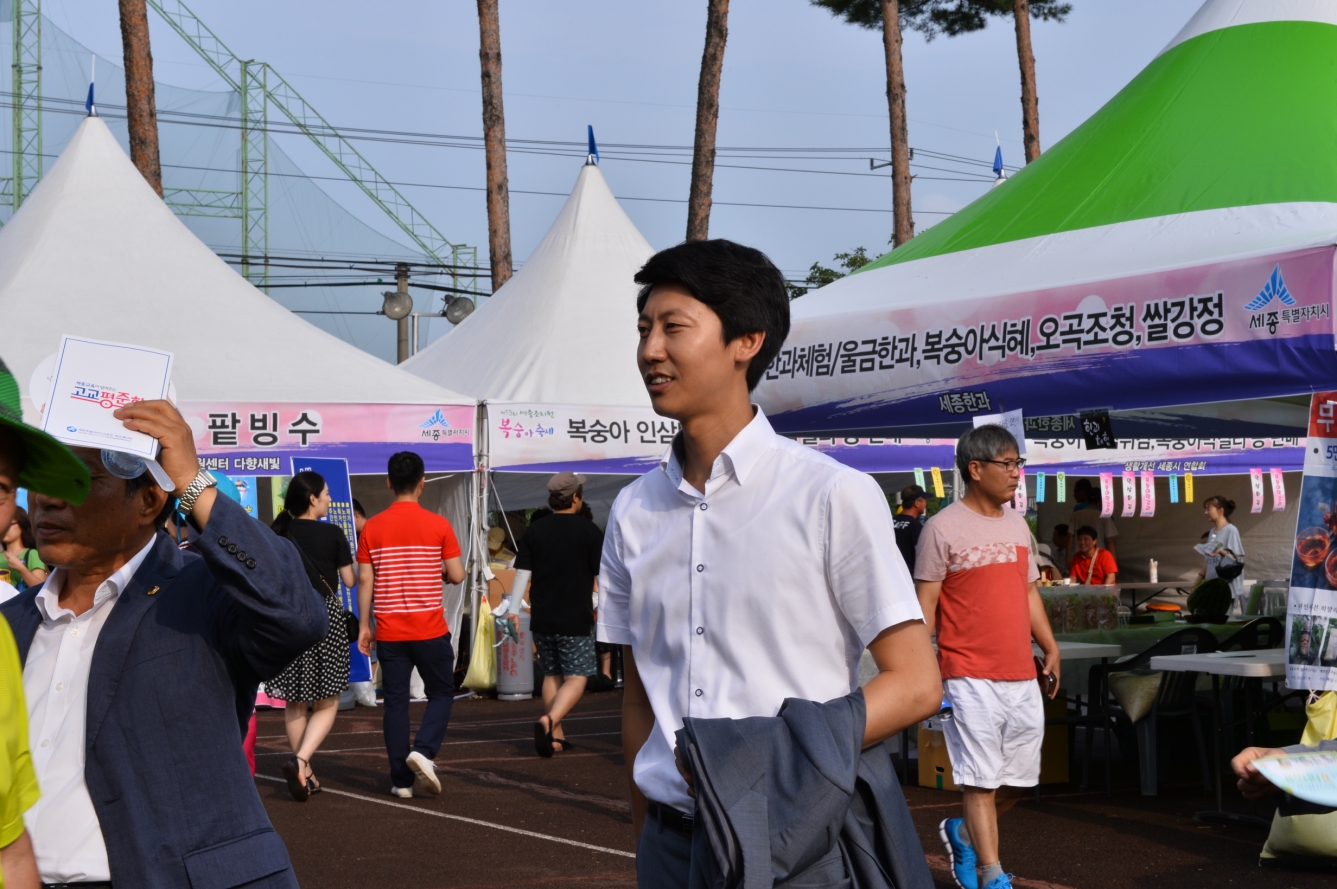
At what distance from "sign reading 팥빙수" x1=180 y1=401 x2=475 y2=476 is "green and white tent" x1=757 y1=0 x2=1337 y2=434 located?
556 cm

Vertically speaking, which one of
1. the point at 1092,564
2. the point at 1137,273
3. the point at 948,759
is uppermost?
the point at 1137,273

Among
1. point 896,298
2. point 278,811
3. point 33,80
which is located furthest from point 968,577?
point 33,80

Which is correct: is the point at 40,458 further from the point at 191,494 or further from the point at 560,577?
the point at 560,577

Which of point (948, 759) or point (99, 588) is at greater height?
point (99, 588)

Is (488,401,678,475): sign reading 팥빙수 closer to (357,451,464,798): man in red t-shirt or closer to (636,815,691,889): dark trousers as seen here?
(357,451,464,798): man in red t-shirt

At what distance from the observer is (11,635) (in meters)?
1.72

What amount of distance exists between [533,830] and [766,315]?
5544mm

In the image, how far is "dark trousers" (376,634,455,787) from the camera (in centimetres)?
835

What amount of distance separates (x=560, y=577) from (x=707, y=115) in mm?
9252

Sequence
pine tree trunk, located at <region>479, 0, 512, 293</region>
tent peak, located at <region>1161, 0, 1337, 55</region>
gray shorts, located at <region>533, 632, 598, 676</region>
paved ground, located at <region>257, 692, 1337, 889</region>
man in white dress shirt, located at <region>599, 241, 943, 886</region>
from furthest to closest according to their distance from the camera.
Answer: pine tree trunk, located at <region>479, 0, 512, 293</region> → gray shorts, located at <region>533, 632, 598, 676</region> → tent peak, located at <region>1161, 0, 1337, 55</region> → paved ground, located at <region>257, 692, 1337, 889</region> → man in white dress shirt, located at <region>599, 241, 943, 886</region>

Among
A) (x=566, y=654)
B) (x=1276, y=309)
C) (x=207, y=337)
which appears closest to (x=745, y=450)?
(x=1276, y=309)

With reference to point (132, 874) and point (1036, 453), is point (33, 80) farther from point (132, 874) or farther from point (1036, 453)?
point (132, 874)

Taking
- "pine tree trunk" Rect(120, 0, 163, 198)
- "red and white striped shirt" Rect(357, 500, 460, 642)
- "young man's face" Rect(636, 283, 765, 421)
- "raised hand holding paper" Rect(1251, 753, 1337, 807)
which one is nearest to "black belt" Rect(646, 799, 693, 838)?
"young man's face" Rect(636, 283, 765, 421)

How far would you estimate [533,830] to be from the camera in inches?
293
